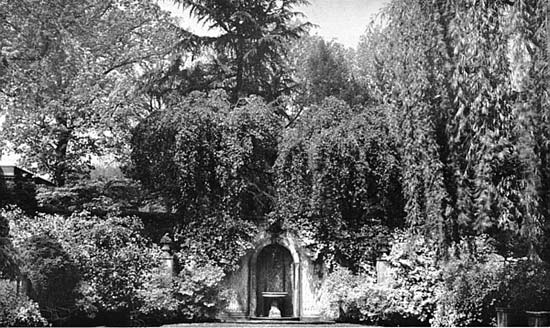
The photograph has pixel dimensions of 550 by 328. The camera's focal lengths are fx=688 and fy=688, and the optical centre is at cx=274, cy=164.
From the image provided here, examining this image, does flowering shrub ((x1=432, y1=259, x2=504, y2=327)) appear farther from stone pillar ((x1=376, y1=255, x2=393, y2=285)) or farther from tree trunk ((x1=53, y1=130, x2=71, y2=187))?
tree trunk ((x1=53, y1=130, x2=71, y2=187))

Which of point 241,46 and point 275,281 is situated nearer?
point 275,281

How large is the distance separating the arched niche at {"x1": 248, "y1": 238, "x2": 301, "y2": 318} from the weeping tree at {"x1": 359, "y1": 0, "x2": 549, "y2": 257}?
163 inches

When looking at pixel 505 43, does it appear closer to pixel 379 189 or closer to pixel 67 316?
pixel 379 189

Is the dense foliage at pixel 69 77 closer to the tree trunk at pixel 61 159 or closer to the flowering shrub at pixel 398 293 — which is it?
the tree trunk at pixel 61 159

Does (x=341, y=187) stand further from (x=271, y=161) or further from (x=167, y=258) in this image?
(x=167, y=258)

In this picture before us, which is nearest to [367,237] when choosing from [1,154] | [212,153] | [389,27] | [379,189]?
[379,189]

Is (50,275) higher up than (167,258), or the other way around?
(167,258)

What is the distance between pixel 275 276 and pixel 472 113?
6.53 metres

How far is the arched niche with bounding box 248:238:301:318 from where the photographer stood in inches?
575

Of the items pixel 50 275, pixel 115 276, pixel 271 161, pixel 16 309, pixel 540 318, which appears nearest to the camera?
pixel 540 318

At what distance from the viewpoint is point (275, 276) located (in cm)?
1494

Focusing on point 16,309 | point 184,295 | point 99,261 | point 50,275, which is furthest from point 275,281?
point 16,309

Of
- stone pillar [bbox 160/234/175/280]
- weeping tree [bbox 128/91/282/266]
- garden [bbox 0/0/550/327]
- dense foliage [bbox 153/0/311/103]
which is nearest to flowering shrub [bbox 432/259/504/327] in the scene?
garden [bbox 0/0/550/327]

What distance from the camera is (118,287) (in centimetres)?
1236
